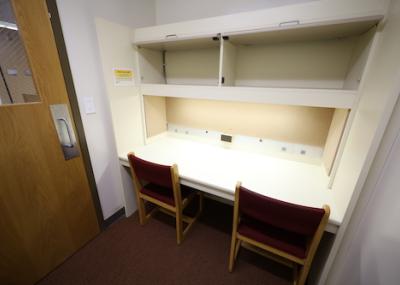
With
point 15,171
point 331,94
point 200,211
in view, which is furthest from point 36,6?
point 200,211

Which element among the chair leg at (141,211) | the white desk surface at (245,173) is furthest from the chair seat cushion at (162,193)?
the white desk surface at (245,173)

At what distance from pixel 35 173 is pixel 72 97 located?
0.55m

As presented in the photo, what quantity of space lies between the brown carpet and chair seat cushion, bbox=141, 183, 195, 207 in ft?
1.40

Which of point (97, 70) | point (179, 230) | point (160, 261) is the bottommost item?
point (160, 261)

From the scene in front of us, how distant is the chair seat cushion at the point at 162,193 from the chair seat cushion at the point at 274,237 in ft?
1.77

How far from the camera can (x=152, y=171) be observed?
1.22 m

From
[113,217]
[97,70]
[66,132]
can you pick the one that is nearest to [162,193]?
[113,217]

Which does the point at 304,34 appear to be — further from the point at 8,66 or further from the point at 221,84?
the point at 8,66

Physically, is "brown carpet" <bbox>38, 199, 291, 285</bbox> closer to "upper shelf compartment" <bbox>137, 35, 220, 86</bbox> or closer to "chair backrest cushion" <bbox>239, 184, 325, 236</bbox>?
"chair backrest cushion" <bbox>239, 184, 325, 236</bbox>

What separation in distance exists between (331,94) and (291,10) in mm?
513

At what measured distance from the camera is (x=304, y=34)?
1044mm

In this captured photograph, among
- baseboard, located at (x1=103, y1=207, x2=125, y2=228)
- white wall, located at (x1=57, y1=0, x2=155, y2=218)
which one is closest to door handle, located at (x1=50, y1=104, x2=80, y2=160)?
white wall, located at (x1=57, y1=0, x2=155, y2=218)

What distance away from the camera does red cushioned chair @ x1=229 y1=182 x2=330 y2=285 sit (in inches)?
31.5

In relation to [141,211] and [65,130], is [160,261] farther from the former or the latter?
[65,130]
